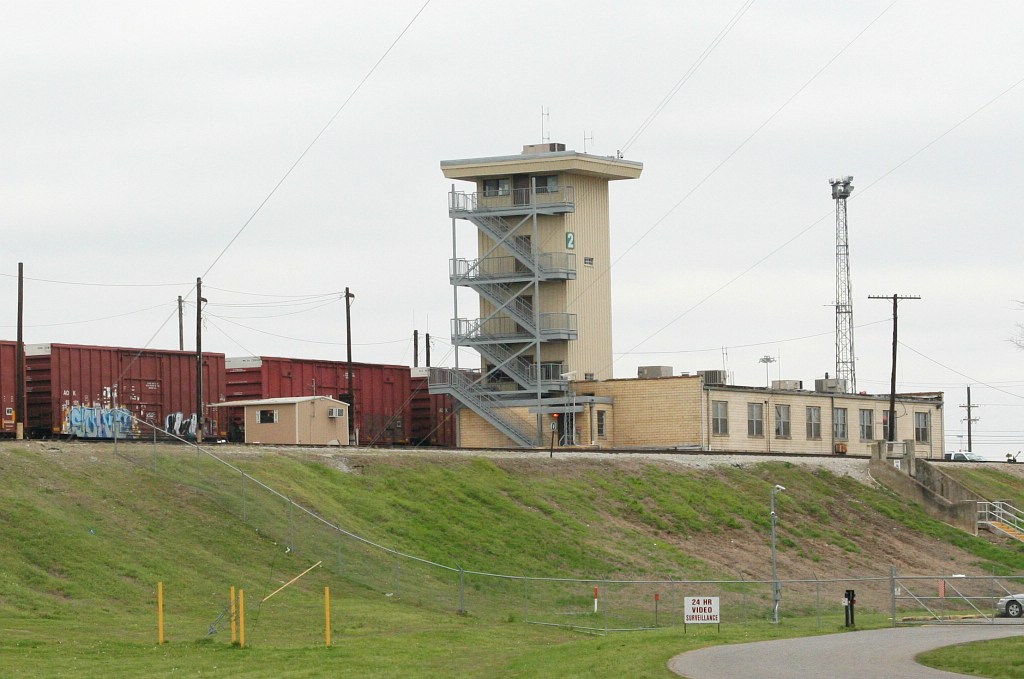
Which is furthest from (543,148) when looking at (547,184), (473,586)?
(473,586)

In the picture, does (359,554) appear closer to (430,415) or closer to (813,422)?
(430,415)

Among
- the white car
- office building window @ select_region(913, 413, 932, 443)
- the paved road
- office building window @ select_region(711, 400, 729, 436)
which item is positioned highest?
office building window @ select_region(711, 400, 729, 436)

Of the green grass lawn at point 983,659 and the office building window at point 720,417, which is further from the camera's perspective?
the office building window at point 720,417

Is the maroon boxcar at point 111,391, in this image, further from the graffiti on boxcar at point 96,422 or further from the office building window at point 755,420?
the office building window at point 755,420

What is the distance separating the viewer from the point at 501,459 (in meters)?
66.9

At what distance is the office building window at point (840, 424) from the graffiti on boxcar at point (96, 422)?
147 ft

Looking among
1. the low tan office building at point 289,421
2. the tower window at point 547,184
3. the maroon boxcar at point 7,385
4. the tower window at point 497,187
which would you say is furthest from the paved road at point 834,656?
the tower window at point 497,187

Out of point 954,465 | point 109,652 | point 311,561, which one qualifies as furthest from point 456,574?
point 954,465

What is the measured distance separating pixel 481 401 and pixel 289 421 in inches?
649

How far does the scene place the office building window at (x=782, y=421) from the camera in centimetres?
8900

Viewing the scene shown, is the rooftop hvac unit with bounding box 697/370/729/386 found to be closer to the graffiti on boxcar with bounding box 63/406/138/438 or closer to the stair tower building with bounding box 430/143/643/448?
the stair tower building with bounding box 430/143/643/448

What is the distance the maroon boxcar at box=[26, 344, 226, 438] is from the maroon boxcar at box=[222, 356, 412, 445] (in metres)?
3.40

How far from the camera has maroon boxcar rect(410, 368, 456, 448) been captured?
3548 inches

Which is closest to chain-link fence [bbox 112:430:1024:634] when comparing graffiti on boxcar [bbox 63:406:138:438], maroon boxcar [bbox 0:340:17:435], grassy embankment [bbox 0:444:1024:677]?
grassy embankment [bbox 0:444:1024:677]
